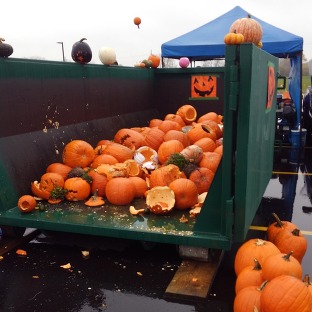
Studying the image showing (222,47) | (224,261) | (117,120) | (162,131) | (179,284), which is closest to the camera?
(179,284)

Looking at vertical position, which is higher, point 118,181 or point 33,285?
→ point 118,181

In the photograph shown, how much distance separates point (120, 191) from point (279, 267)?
1.97m

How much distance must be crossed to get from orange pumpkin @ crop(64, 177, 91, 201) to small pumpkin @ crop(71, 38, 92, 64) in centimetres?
214

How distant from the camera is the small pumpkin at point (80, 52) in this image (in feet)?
18.4

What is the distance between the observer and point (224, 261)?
12.6 ft

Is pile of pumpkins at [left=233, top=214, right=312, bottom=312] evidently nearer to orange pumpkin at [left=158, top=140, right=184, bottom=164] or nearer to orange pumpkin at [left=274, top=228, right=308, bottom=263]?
orange pumpkin at [left=274, top=228, right=308, bottom=263]

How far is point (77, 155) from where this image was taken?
196 inches

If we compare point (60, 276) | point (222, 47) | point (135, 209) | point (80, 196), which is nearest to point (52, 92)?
point (80, 196)

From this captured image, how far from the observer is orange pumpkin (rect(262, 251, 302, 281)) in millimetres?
2799

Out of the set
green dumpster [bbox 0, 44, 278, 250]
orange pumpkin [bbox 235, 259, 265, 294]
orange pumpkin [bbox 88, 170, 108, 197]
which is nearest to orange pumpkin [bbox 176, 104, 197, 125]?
green dumpster [bbox 0, 44, 278, 250]

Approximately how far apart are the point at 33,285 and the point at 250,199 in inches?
83.2

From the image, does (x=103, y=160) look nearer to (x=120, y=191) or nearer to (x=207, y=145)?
(x=120, y=191)

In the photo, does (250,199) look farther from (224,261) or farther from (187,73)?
(187,73)

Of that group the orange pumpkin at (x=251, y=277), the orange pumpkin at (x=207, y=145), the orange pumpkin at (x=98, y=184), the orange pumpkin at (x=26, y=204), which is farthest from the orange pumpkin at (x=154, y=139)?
the orange pumpkin at (x=251, y=277)
